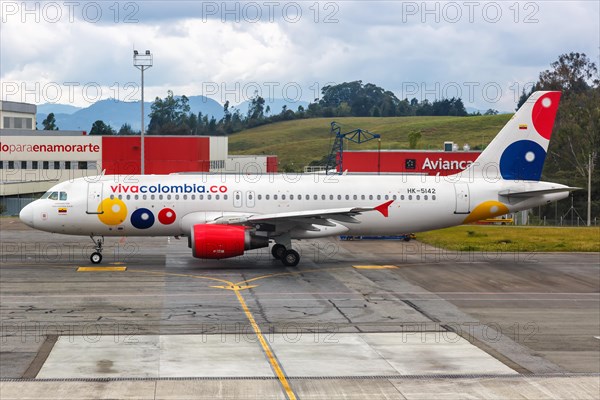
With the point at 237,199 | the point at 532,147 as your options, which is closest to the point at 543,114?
the point at 532,147

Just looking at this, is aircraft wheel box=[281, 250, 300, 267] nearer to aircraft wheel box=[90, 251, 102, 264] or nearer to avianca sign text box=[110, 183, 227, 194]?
avianca sign text box=[110, 183, 227, 194]

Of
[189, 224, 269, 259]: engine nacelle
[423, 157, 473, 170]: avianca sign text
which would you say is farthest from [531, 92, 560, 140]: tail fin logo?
[423, 157, 473, 170]: avianca sign text

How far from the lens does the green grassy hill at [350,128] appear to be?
148 meters

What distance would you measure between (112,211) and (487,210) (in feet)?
57.9

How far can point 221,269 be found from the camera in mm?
35844

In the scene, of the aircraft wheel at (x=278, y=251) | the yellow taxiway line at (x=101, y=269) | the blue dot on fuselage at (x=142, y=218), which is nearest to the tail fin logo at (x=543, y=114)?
the aircraft wheel at (x=278, y=251)

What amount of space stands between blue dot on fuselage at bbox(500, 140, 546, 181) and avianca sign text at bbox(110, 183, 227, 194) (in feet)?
45.3

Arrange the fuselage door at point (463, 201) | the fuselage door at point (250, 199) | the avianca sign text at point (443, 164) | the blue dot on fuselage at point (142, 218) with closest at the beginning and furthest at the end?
the blue dot on fuselage at point (142, 218)
the fuselage door at point (250, 199)
the fuselage door at point (463, 201)
the avianca sign text at point (443, 164)

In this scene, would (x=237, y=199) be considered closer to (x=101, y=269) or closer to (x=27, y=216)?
(x=101, y=269)

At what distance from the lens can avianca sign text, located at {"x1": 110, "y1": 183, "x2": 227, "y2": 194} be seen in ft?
120

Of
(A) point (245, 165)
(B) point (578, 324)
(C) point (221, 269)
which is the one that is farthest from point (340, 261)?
(A) point (245, 165)

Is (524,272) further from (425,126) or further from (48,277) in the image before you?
(425,126)

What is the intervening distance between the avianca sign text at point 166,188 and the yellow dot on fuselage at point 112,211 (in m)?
0.59

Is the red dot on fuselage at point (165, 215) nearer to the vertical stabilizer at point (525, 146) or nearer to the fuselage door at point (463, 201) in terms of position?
the fuselage door at point (463, 201)
